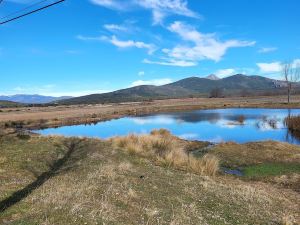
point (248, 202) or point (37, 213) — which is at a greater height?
point (37, 213)

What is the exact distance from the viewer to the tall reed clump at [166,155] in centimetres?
2092

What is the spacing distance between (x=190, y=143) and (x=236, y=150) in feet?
18.8

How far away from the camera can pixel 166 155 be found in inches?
914

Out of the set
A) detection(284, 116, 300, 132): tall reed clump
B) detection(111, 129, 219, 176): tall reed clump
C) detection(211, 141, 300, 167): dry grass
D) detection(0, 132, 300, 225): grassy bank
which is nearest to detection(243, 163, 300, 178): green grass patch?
detection(211, 141, 300, 167): dry grass

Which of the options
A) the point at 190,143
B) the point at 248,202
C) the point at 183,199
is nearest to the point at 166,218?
the point at 183,199

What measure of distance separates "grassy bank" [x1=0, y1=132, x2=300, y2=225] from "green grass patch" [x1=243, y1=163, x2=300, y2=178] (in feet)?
8.13

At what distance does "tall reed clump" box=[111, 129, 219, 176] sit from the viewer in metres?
20.9

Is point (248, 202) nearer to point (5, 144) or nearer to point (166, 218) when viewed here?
point (166, 218)

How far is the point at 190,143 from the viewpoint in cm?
Answer: 3416

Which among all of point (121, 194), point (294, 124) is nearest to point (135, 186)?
point (121, 194)

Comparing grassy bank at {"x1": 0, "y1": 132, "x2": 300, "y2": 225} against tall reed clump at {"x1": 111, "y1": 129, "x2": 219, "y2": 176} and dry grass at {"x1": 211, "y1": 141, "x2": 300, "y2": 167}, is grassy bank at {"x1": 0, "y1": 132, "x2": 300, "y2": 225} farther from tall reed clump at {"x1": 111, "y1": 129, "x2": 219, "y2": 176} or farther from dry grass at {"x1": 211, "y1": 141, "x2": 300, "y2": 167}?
dry grass at {"x1": 211, "y1": 141, "x2": 300, "y2": 167}

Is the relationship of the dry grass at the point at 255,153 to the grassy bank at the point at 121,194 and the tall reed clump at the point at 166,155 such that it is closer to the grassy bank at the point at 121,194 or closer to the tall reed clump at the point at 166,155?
the tall reed clump at the point at 166,155

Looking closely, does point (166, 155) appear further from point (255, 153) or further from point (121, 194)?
point (121, 194)

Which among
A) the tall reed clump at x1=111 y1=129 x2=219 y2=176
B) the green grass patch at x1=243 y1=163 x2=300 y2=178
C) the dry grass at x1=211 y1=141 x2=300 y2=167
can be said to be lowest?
the green grass patch at x1=243 y1=163 x2=300 y2=178
